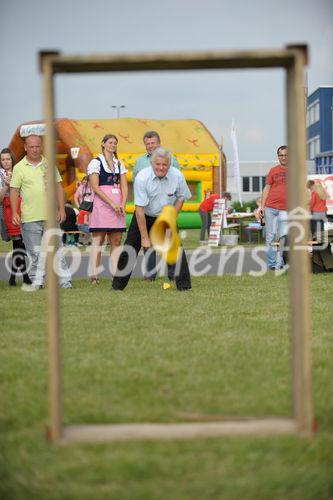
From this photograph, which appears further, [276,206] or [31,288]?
[276,206]

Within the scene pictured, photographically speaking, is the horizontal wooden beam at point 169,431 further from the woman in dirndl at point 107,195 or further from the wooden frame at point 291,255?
the woman in dirndl at point 107,195

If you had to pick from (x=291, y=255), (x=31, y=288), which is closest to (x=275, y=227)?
(x=31, y=288)

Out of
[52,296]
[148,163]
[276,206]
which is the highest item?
[148,163]

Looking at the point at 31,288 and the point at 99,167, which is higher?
the point at 99,167

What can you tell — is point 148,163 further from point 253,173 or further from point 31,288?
point 253,173

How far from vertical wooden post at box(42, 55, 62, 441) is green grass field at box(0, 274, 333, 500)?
0.15 metres

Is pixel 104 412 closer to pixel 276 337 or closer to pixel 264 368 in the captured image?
pixel 264 368

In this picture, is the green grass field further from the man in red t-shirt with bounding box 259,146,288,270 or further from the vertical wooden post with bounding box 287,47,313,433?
the man in red t-shirt with bounding box 259,146,288,270

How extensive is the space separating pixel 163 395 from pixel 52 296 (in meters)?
1.10

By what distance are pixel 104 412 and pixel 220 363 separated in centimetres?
145

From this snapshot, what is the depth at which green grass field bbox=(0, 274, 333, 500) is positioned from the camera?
127 inches

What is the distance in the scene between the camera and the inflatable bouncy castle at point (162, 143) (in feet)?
94.3

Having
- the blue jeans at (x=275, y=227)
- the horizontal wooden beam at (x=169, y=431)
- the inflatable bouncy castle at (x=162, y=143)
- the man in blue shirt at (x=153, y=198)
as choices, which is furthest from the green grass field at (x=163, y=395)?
the inflatable bouncy castle at (x=162, y=143)

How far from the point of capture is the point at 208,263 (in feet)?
51.9
